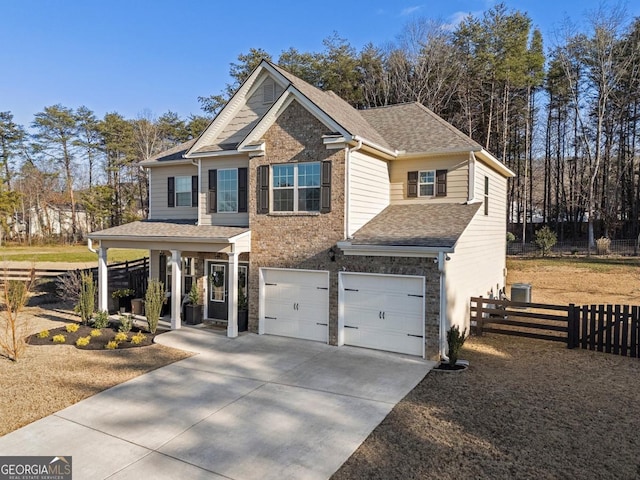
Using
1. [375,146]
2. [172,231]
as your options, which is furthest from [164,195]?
[375,146]

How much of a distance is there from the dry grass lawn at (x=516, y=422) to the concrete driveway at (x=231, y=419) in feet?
1.81

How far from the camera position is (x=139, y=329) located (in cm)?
1289

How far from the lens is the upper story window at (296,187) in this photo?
12.0 m

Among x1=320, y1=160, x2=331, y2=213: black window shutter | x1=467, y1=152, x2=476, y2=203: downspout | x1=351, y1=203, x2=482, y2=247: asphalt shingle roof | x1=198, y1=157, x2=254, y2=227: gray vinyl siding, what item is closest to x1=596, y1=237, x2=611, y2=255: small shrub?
x1=351, y1=203, x2=482, y2=247: asphalt shingle roof

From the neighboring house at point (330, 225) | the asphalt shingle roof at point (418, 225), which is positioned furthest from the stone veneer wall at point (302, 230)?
the asphalt shingle roof at point (418, 225)

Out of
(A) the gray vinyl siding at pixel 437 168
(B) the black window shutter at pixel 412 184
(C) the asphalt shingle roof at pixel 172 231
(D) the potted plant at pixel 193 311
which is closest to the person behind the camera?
(C) the asphalt shingle roof at pixel 172 231

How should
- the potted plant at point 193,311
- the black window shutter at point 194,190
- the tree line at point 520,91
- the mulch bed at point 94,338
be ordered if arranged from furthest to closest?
the tree line at point 520,91, the black window shutter at point 194,190, the potted plant at point 193,311, the mulch bed at point 94,338

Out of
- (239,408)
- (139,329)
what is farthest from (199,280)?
(239,408)

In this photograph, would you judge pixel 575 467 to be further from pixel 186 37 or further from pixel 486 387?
pixel 186 37

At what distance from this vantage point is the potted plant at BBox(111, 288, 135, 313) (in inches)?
622

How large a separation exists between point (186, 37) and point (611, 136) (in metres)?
36.3

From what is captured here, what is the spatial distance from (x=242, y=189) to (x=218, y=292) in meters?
3.86

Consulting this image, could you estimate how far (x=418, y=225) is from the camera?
1163 cm

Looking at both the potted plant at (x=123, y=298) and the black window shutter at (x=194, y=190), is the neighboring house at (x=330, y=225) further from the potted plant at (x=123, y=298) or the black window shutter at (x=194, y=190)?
the potted plant at (x=123, y=298)
